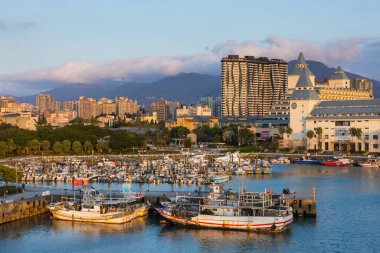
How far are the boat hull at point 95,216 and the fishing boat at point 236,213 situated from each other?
1.53 m

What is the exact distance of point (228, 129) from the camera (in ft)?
315

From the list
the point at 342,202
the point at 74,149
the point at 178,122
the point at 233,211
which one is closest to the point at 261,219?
the point at 233,211

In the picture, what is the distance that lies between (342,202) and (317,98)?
4574 cm

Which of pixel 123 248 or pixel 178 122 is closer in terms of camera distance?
pixel 123 248

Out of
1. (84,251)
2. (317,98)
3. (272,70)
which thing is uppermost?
(272,70)

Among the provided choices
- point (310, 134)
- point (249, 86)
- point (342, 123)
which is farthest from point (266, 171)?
point (249, 86)

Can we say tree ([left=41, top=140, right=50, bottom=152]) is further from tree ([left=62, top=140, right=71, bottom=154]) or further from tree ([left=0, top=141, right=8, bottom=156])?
tree ([left=0, top=141, right=8, bottom=156])

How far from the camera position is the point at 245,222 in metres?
30.4

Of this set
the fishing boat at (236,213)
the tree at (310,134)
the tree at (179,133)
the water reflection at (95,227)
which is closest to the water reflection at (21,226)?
the water reflection at (95,227)

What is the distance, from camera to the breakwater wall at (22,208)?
32.4m

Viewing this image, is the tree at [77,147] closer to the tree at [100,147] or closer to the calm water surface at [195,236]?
the tree at [100,147]

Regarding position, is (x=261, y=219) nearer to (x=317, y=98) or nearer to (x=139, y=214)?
(x=139, y=214)

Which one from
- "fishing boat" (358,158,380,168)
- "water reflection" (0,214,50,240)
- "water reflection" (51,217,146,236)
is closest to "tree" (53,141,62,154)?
"fishing boat" (358,158,380,168)

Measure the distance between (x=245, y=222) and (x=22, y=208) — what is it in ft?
39.2
